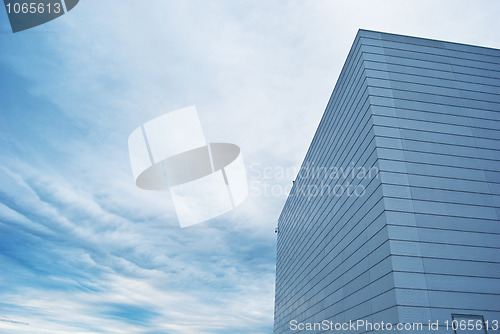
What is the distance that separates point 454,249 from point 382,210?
4.33 meters

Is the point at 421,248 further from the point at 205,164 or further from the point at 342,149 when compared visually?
the point at 205,164

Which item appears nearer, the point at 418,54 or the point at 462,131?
the point at 462,131

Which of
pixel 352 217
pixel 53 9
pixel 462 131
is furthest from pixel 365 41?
pixel 53 9

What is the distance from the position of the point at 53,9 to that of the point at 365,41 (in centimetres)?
2229

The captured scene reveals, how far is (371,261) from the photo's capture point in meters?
18.2

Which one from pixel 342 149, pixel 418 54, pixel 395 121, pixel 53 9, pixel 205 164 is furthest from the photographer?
pixel 205 164

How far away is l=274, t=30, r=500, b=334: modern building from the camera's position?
51.0 ft

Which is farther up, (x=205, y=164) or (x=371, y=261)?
(x=205, y=164)

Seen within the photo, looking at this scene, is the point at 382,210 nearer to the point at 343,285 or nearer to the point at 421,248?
the point at 421,248

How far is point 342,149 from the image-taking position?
25.4 m


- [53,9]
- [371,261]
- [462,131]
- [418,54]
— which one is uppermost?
[418,54]

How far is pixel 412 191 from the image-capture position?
17953 millimetres

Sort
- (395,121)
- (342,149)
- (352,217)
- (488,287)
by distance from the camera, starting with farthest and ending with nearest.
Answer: (342,149) < (352,217) < (395,121) < (488,287)

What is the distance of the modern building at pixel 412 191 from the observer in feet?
51.0
